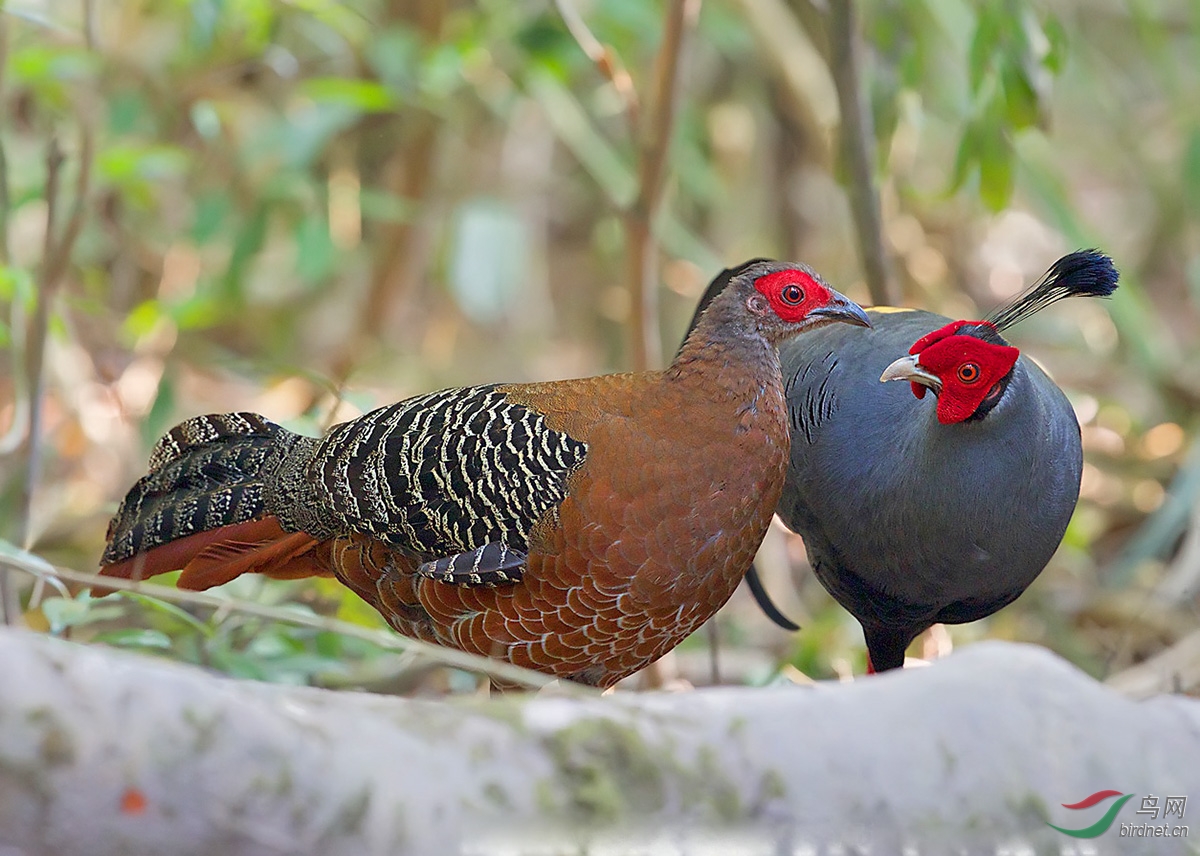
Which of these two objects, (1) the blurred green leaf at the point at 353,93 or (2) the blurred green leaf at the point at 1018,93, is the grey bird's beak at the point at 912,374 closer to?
(2) the blurred green leaf at the point at 1018,93

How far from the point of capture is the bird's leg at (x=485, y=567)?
7.55 ft

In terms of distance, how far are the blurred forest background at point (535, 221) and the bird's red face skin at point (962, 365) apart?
97 centimetres

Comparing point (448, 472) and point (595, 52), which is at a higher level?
point (595, 52)

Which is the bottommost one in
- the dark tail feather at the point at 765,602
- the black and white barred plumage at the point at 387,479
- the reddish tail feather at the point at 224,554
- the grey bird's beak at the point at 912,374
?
the dark tail feather at the point at 765,602

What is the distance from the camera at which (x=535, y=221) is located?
6.89 metres

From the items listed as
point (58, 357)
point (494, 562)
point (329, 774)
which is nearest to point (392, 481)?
point (494, 562)

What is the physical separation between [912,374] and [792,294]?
28cm

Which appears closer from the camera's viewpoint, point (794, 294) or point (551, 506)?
point (551, 506)

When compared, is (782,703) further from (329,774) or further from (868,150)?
(868,150)

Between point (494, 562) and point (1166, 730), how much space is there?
1145 millimetres

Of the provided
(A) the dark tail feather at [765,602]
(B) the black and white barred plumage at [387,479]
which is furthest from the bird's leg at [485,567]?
(A) the dark tail feather at [765,602]

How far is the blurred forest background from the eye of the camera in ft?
11.3

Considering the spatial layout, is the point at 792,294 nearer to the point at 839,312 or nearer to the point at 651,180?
the point at 839,312

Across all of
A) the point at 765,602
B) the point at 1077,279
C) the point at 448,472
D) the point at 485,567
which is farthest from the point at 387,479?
the point at 1077,279
